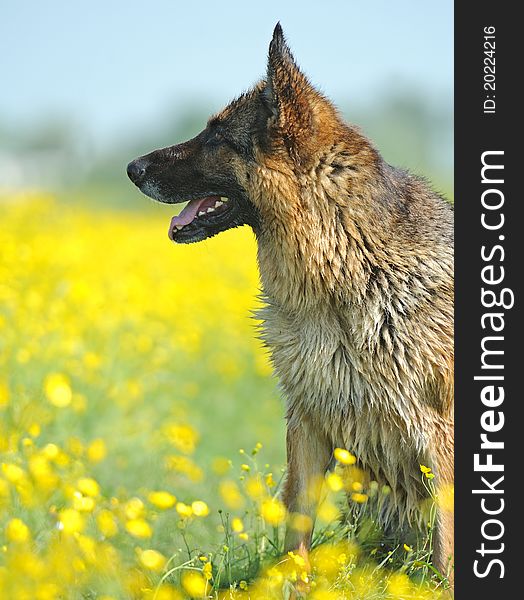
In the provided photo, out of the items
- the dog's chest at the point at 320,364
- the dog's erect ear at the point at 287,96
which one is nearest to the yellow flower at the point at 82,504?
the dog's chest at the point at 320,364

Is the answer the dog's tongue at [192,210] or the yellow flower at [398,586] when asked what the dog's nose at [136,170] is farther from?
the yellow flower at [398,586]

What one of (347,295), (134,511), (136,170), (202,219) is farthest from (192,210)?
(134,511)

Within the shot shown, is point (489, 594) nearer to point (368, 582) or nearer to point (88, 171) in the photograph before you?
point (368, 582)

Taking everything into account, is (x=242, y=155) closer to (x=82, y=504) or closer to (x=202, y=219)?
(x=202, y=219)

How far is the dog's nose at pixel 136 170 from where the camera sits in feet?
13.9

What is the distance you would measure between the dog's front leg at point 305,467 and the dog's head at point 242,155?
981 millimetres

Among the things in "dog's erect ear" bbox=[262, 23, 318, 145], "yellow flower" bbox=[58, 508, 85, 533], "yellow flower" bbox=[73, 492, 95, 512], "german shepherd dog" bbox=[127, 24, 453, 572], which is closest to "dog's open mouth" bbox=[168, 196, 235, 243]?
"german shepherd dog" bbox=[127, 24, 453, 572]

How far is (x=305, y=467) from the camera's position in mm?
3861

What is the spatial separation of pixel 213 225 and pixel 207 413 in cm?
411

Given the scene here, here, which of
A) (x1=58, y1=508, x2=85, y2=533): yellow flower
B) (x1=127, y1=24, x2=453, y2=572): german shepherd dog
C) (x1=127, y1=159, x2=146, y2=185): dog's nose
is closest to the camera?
(x1=58, y1=508, x2=85, y2=533): yellow flower

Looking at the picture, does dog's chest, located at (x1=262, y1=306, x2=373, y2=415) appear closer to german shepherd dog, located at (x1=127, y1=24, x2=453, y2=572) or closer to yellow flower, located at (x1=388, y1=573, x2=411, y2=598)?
german shepherd dog, located at (x1=127, y1=24, x2=453, y2=572)

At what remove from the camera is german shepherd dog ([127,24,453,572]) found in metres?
3.66

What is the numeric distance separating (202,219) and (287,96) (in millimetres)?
730

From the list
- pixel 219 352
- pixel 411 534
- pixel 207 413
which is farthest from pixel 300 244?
pixel 219 352
